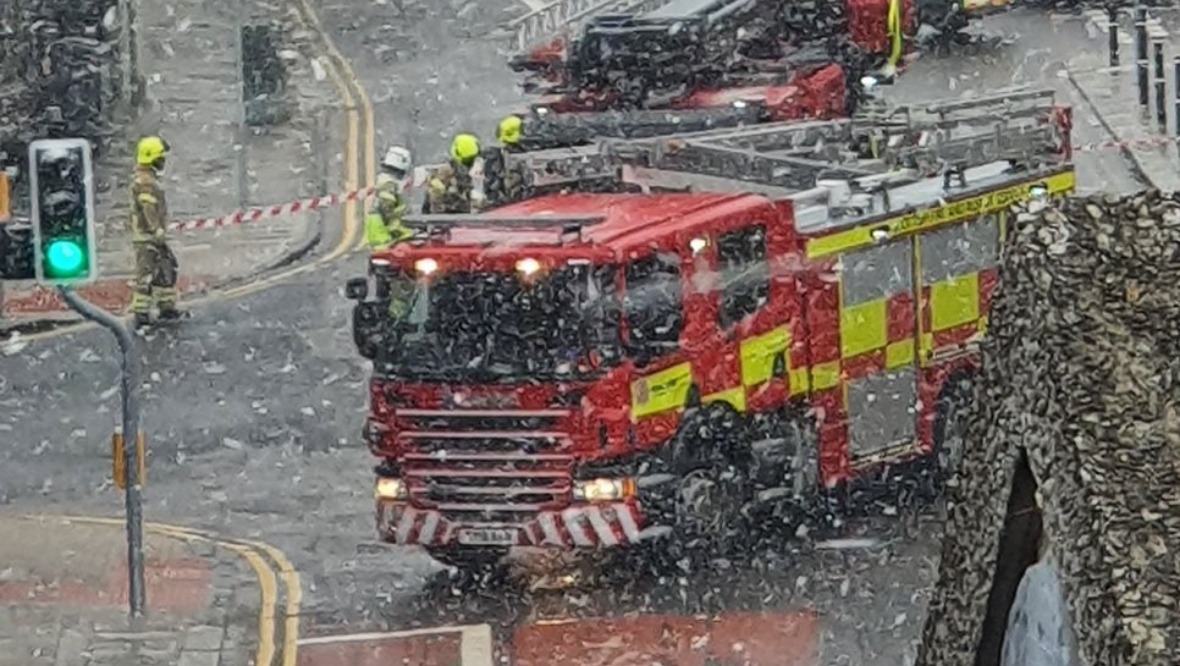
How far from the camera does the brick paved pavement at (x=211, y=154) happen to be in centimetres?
2625

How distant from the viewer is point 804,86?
2439 cm

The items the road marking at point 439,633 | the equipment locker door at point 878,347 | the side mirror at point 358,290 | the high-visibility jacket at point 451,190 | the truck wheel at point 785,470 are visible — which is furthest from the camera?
the high-visibility jacket at point 451,190

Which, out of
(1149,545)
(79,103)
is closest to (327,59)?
(79,103)

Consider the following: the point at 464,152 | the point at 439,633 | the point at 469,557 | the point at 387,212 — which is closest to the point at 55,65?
the point at 387,212

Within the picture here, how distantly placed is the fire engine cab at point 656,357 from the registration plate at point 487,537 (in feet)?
0.04

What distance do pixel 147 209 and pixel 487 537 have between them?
9052mm

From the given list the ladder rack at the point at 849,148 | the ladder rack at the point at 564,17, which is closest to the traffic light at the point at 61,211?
the ladder rack at the point at 849,148

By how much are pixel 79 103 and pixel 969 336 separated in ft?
53.2

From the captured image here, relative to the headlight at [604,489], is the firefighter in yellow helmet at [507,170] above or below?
above

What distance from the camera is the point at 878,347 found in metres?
17.0

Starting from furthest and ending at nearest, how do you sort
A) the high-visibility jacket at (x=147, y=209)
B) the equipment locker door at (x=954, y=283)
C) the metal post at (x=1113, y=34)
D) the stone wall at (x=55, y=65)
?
the metal post at (x=1113, y=34) < the stone wall at (x=55, y=65) < the high-visibility jacket at (x=147, y=209) < the equipment locker door at (x=954, y=283)

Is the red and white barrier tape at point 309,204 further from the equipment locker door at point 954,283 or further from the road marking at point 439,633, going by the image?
the road marking at point 439,633

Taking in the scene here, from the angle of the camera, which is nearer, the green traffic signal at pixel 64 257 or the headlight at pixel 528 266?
the green traffic signal at pixel 64 257

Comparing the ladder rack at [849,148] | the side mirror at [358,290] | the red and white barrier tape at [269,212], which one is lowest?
the red and white barrier tape at [269,212]
